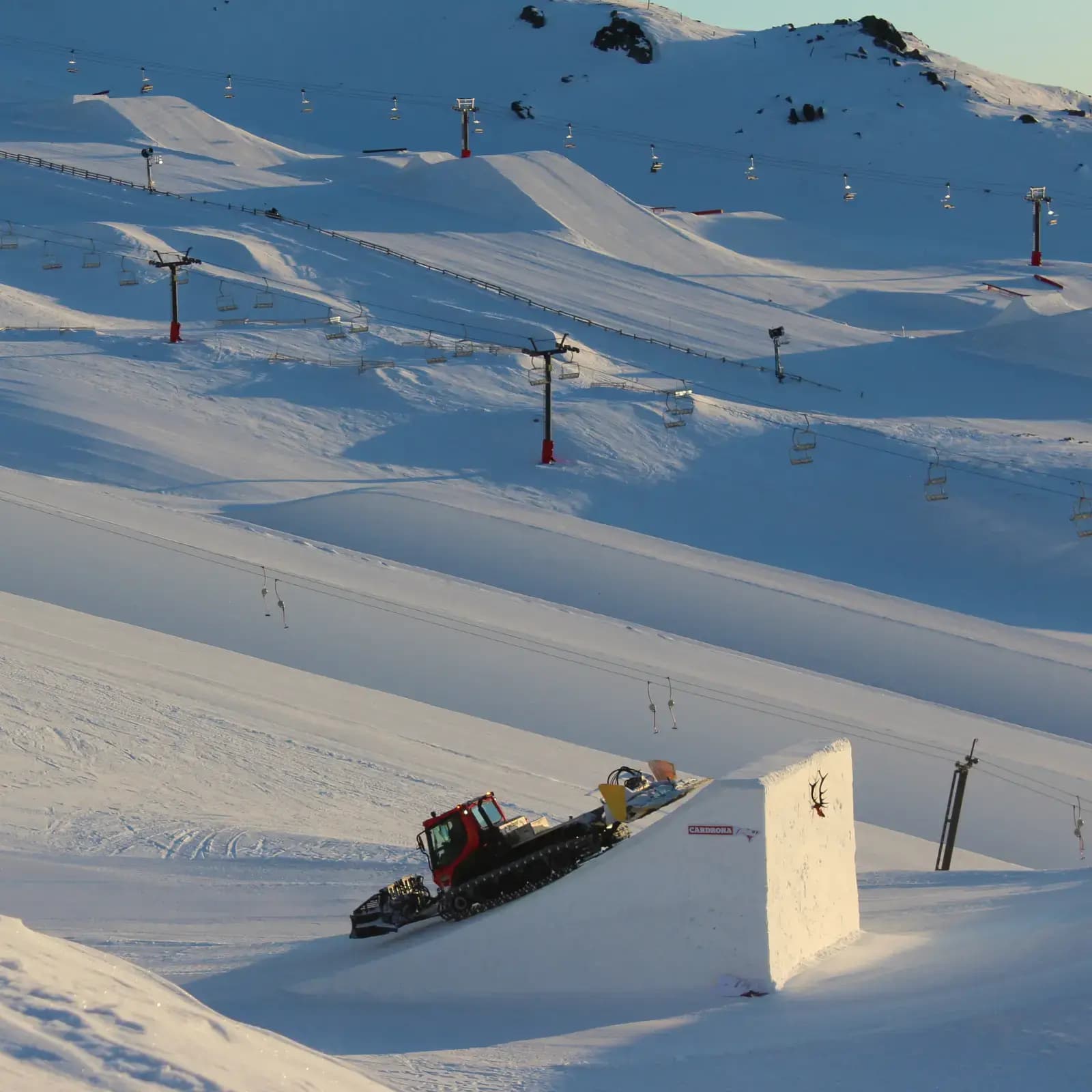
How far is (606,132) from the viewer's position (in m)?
85.6

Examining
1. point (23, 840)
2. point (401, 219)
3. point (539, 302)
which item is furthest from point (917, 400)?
point (23, 840)

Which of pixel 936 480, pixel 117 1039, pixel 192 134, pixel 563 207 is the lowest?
pixel 936 480

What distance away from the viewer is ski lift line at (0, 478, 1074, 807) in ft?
73.6

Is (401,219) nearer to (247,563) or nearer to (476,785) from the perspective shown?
(247,563)

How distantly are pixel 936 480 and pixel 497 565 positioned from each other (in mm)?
9364

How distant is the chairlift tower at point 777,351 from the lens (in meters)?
41.8

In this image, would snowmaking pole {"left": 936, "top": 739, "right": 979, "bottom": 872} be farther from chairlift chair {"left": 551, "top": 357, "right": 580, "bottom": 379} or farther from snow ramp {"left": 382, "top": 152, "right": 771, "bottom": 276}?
snow ramp {"left": 382, "top": 152, "right": 771, "bottom": 276}

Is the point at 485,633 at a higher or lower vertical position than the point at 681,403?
lower

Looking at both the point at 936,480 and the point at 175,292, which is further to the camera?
the point at 175,292

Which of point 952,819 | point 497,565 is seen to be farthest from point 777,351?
point 952,819

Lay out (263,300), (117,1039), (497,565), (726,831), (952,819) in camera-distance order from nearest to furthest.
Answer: (117,1039) < (726,831) < (952,819) < (497,565) < (263,300)

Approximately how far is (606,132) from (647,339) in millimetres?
43235

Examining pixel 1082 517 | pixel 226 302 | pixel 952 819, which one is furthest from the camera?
pixel 226 302

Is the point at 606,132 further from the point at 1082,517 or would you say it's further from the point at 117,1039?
the point at 117,1039
